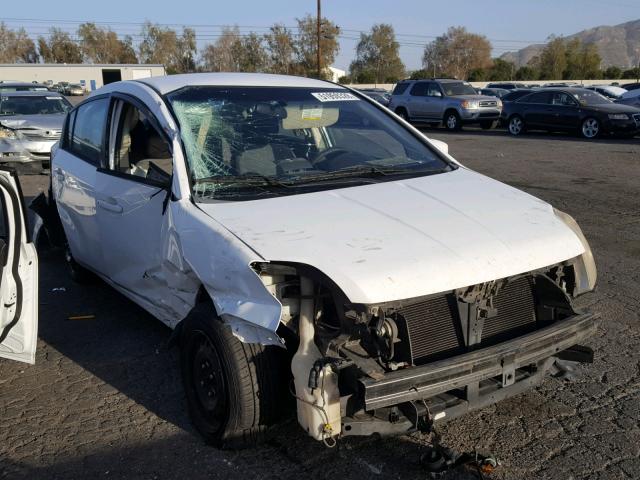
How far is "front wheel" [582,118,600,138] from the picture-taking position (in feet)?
60.3

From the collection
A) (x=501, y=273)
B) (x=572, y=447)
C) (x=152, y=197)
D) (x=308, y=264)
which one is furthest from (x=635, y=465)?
(x=152, y=197)

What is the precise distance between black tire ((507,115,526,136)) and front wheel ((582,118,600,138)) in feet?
7.29

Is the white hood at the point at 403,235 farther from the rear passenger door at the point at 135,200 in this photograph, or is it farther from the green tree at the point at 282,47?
the green tree at the point at 282,47

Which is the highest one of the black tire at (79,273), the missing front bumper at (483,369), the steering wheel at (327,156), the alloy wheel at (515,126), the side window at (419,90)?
the side window at (419,90)

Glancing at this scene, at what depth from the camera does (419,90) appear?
23.7 m

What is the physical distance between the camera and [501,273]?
2.78m

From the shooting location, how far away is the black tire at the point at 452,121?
22.7m

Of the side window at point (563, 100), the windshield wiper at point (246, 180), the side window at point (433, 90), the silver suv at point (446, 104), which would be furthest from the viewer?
the side window at point (433, 90)

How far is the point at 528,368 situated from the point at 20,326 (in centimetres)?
283

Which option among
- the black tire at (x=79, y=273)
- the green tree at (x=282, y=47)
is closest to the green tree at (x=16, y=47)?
the green tree at (x=282, y=47)

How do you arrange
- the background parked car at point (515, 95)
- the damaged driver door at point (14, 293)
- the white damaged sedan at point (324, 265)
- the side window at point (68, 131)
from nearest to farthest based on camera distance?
the white damaged sedan at point (324, 265) < the damaged driver door at point (14, 293) < the side window at point (68, 131) < the background parked car at point (515, 95)

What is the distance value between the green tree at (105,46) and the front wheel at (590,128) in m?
93.1

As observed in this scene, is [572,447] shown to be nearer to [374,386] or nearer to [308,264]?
[374,386]

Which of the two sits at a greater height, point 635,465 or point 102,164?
point 102,164
